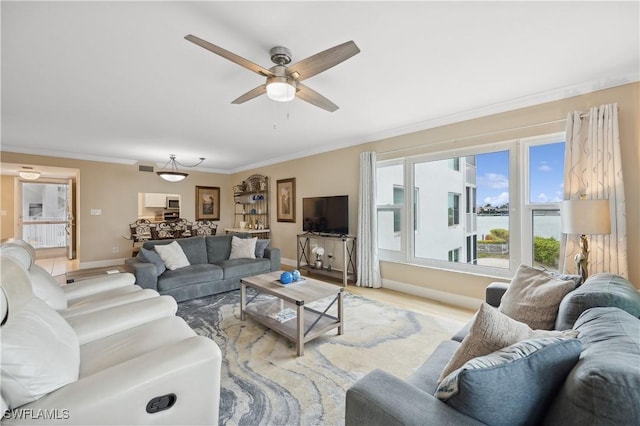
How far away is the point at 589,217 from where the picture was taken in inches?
86.1

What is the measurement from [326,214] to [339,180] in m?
0.69

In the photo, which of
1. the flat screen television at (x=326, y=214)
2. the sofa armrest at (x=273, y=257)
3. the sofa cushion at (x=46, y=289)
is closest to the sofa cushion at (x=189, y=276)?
the sofa armrest at (x=273, y=257)

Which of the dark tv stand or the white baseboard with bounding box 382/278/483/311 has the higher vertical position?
the dark tv stand

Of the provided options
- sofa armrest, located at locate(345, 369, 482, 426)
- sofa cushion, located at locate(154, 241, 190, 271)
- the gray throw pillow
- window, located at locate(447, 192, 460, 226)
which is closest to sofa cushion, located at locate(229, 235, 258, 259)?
the gray throw pillow

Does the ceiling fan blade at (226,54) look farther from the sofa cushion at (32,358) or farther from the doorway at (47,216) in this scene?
the doorway at (47,216)

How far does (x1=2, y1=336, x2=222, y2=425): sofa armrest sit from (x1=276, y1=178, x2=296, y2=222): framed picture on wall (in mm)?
4782

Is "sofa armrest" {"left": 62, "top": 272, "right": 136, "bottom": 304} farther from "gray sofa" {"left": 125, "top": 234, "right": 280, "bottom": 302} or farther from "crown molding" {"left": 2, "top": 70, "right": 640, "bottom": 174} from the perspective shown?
"crown molding" {"left": 2, "top": 70, "right": 640, "bottom": 174}

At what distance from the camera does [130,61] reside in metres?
2.29

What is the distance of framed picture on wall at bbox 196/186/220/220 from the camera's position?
7.81m

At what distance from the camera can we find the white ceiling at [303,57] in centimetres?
174

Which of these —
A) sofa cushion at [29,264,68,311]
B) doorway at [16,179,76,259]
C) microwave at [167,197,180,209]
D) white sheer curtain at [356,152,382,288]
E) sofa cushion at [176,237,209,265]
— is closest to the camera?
sofa cushion at [29,264,68,311]

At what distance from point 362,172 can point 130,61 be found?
10.8ft

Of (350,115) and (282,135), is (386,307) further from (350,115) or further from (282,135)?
(282,135)

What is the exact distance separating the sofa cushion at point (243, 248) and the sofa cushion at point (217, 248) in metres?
0.09
